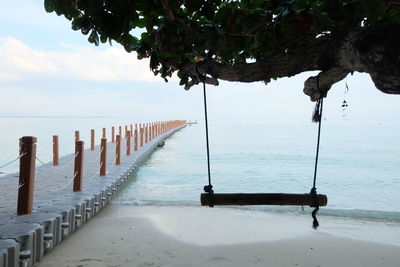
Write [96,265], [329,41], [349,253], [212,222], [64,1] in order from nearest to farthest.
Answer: [64,1] → [329,41] → [96,265] → [349,253] → [212,222]

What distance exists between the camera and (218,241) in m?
6.00

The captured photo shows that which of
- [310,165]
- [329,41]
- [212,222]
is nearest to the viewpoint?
[329,41]

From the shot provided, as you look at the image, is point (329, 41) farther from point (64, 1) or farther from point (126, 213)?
point (126, 213)

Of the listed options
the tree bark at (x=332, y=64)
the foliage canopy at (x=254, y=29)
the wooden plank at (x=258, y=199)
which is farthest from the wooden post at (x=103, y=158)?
the foliage canopy at (x=254, y=29)

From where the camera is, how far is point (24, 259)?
350cm

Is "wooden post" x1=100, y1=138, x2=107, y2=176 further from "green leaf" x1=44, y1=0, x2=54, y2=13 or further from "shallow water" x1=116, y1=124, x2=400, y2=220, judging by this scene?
"green leaf" x1=44, y1=0, x2=54, y2=13

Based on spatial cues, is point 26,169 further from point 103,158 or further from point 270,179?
point 270,179

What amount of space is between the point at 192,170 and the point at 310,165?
21.9 ft

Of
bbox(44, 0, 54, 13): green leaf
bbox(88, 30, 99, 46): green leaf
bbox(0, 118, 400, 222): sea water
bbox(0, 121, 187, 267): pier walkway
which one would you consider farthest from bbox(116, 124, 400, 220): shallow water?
bbox(44, 0, 54, 13): green leaf

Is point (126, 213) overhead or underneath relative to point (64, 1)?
underneath

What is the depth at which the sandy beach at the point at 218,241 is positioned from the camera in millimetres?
4984

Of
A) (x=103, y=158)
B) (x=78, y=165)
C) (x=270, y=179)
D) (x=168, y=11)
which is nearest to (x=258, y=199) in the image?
(x=168, y=11)

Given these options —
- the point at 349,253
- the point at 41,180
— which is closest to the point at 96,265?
the point at 349,253

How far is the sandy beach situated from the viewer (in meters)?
4.98
